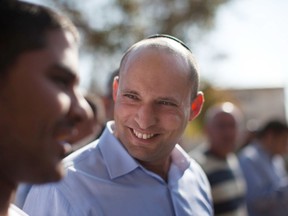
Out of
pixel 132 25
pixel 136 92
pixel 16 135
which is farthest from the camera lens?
pixel 132 25

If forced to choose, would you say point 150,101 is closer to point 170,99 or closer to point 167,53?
point 170,99

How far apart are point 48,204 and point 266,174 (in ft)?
14.0

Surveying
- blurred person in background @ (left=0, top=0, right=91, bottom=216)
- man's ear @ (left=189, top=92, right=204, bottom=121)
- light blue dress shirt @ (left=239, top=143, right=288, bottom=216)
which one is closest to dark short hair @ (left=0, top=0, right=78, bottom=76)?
blurred person in background @ (left=0, top=0, right=91, bottom=216)

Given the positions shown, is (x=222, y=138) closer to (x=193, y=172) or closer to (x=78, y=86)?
(x=193, y=172)

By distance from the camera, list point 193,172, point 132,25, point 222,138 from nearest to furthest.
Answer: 1. point 193,172
2. point 222,138
3. point 132,25

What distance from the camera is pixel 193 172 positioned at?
283 centimetres

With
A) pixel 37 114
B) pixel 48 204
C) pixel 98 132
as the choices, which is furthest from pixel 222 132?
pixel 37 114

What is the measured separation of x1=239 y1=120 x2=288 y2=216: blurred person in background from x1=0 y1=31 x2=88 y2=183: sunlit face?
4.69 meters

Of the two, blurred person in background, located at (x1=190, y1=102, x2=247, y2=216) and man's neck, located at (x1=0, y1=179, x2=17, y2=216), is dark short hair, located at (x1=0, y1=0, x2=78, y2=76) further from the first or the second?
blurred person in background, located at (x1=190, y1=102, x2=247, y2=216)

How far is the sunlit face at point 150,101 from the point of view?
2.32 metres

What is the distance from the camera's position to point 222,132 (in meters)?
5.22

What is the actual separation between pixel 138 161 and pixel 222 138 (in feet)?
9.24

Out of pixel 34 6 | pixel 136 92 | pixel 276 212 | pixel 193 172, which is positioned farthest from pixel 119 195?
pixel 276 212

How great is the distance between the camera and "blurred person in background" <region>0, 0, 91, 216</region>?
1216 millimetres
